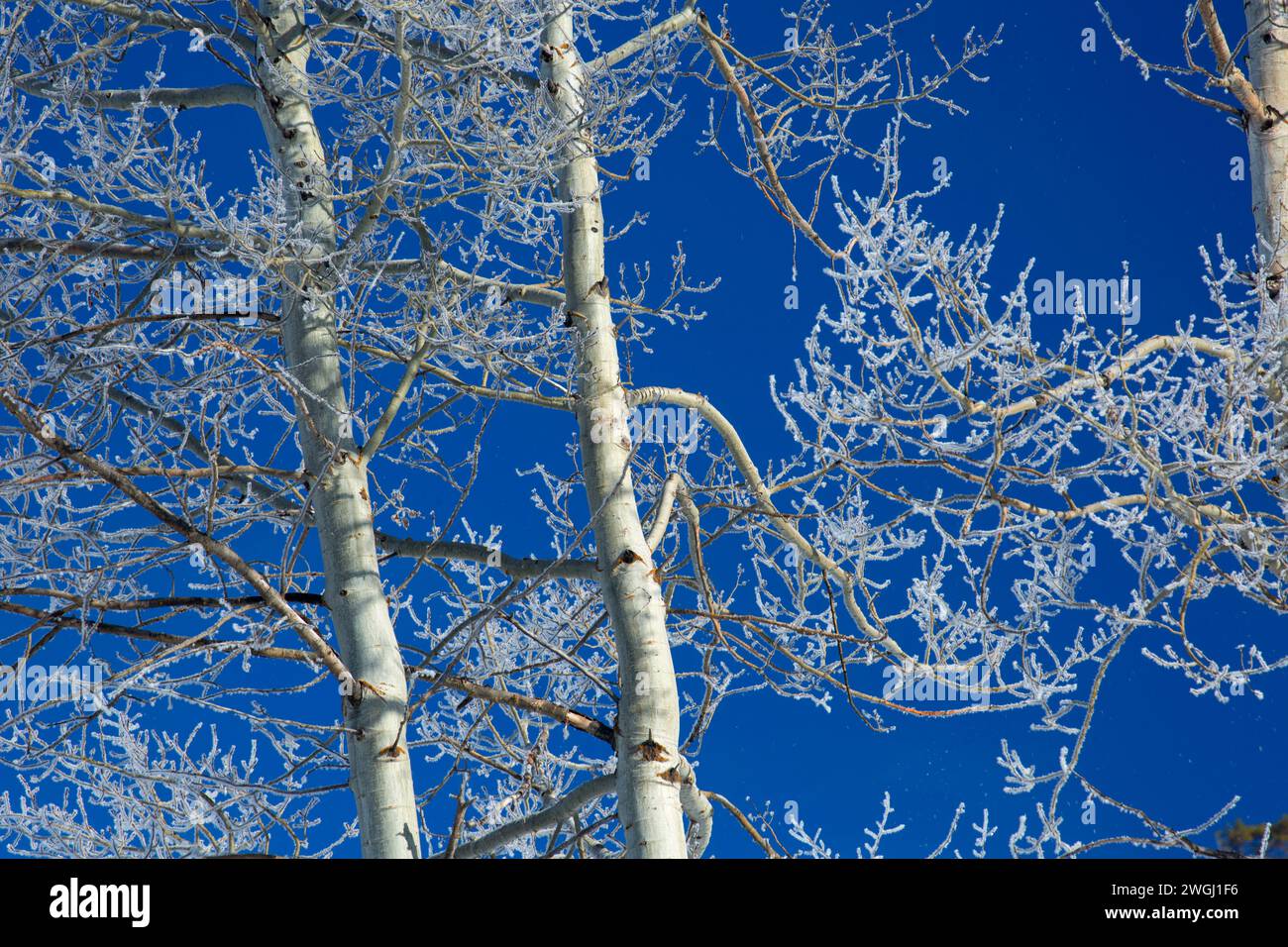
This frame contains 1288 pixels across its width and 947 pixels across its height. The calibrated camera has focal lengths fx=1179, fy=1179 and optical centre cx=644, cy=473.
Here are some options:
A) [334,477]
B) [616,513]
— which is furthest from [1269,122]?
[334,477]

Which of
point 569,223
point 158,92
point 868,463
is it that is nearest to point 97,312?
point 158,92

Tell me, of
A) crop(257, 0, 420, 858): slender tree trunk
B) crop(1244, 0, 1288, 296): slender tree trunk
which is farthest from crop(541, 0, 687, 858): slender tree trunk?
crop(1244, 0, 1288, 296): slender tree trunk

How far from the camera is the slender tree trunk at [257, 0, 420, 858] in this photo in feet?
12.9

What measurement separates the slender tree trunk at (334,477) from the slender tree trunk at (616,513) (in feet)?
2.56

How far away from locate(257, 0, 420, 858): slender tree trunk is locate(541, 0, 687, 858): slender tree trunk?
78 centimetres

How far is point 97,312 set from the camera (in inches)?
158

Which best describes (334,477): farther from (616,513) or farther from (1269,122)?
(1269,122)

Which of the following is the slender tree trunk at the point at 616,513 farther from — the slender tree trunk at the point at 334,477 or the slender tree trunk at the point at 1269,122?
the slender tree trunk at the point at 1269,122

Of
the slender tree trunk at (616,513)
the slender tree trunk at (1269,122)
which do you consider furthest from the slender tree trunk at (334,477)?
the slender tree trunk at (1269,122)

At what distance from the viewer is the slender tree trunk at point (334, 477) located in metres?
3.94

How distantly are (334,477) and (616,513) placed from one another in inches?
40.3

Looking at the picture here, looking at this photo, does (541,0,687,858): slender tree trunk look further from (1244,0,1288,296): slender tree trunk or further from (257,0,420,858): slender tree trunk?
(1244,0,1288,296): slender tree trunk
